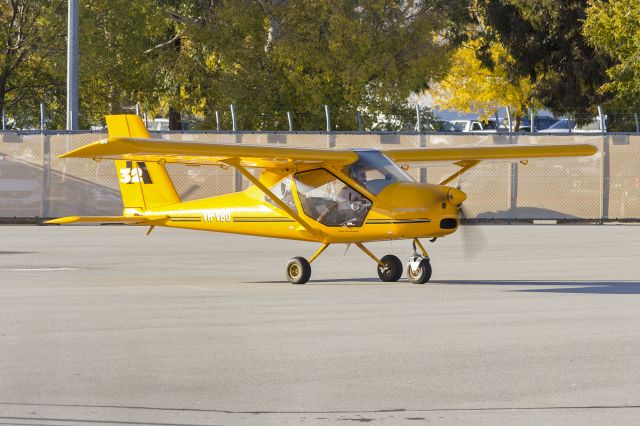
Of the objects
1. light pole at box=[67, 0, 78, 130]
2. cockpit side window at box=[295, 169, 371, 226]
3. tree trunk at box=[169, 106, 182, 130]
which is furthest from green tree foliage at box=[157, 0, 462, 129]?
cockpit side window at box=[295, 169, 371, 226]

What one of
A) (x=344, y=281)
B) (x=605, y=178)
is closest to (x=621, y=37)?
(x=605, y=178)

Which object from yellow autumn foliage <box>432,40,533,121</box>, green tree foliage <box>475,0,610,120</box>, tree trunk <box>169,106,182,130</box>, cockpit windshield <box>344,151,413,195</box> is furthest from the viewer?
yellow autumn foliage <box>432,40,533,121</box>

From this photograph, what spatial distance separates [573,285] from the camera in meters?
16.0

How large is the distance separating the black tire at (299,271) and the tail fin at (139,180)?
2.55 metres

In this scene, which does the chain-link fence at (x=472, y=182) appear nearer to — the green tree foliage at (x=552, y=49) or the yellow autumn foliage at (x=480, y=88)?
the green tree foliage at (x=552, y=49)

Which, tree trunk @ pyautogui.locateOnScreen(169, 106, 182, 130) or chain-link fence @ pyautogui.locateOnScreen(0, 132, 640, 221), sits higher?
tree trunk @ pyautogui.locateOnScreen(169, 106, 182, 130)

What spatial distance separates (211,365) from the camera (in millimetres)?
9445

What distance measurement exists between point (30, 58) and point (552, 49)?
62.9 feet

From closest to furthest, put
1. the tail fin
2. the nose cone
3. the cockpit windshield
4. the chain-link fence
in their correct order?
the nose cone → the cockpit windshield → the tail fin → the chain-link fence

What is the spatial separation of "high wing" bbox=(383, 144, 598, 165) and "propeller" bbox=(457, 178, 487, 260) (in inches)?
18.0

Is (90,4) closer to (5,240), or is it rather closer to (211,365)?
(5,240)

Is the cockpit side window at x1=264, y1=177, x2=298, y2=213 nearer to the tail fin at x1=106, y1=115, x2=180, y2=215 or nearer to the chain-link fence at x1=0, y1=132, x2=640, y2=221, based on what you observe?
the tail fin at x1=106, y1=115, x2=180, y2=215

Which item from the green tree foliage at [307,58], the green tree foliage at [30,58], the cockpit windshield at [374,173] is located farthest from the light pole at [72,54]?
the cockpit windshield at [374,173]

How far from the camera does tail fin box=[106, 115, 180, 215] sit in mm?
18062
